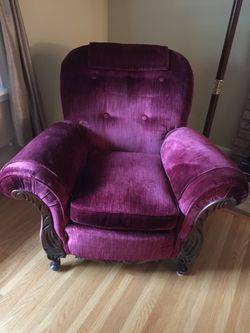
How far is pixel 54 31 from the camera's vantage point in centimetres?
167

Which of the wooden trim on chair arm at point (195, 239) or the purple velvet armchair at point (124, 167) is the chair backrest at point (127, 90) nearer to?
the purple velvet armchair at point (124, 167)

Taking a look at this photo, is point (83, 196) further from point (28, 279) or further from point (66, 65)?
point (66, 65)

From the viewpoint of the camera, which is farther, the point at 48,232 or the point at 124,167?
the point at 124,167

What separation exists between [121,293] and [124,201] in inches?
19.0

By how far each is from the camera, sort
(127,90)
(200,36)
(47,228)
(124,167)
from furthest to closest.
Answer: (200,36) → (127,90) → (124,167) → (47,228)

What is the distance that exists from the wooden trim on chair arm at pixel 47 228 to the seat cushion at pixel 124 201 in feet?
0.36

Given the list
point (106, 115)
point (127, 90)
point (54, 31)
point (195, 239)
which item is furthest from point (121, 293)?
point (54, 31)

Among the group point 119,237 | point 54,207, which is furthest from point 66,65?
point 119,237

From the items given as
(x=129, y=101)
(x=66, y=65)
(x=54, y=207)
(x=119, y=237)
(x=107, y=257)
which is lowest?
(x=107, y=257)

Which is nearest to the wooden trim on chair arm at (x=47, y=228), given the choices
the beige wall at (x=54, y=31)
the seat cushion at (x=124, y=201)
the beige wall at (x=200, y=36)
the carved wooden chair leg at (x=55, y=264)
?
the carved wooden chair leg at (x=55, y=264)

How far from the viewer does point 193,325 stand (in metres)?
1.08

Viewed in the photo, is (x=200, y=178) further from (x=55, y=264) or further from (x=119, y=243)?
(x=55, y=264)

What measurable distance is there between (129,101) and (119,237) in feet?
2.39

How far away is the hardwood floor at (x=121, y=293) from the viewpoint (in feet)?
3.52
